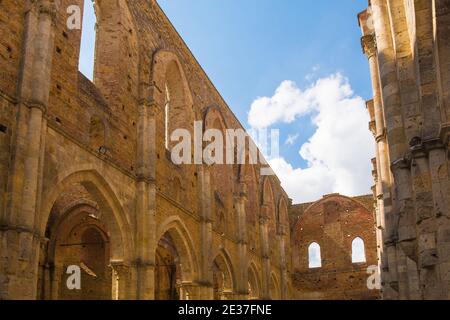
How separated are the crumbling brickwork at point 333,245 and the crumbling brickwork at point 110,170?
8693mm

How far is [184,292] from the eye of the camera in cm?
1513

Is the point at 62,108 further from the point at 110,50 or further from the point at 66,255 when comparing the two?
the point at 66,255

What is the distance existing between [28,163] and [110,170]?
9.95 feet

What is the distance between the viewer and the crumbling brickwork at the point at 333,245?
95.5 ft

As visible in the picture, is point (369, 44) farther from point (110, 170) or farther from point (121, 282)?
point (121, 282)

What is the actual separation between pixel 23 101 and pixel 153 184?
463cm

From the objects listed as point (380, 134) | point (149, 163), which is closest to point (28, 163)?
point (149, 163)

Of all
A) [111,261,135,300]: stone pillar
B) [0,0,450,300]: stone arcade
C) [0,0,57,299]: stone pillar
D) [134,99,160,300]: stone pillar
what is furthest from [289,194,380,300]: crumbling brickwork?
[0,0,57,299]: stone pillar

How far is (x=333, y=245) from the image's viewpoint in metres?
30.5

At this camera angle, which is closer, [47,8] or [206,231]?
[47,8]

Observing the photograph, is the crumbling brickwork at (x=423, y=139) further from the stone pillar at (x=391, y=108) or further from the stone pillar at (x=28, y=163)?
the stone pillar at (x=28, y=163)

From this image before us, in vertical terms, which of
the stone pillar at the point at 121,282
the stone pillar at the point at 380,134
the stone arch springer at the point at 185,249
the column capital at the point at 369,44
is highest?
the column capital at the point at 369,44

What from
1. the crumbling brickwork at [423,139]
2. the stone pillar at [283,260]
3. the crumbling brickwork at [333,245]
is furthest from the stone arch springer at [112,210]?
the crumbling brickwork at [333,245]
